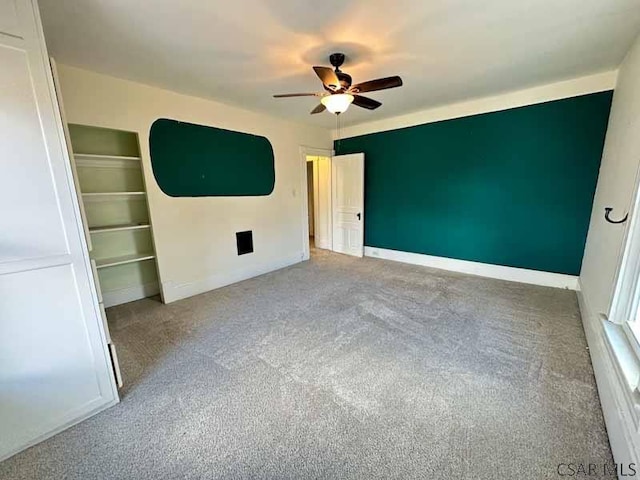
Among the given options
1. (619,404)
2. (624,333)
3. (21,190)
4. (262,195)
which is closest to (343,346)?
(619,404)

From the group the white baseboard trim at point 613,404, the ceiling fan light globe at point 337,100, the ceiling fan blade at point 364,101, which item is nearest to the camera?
the white baseboard trim at point 613,404

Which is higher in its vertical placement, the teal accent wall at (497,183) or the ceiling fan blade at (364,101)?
the ceiling fan blade at (364,101)

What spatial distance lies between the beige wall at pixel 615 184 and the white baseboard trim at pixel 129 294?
460 centimetres

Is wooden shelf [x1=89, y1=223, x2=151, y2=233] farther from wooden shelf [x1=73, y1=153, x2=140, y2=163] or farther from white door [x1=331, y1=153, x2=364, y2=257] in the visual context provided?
white door [x1=331, y1=153, x2=364, y2=257]

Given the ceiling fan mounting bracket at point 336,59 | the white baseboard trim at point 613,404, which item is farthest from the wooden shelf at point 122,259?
the white baseboard trim at point 613,404

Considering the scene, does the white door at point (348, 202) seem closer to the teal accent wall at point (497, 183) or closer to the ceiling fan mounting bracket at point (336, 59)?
the teal accent wall at point (497, 183)

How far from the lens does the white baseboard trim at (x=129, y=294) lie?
319 centimetres

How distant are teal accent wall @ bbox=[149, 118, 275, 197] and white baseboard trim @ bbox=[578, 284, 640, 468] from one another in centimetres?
402

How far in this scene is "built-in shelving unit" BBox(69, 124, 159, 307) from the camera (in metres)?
2.92

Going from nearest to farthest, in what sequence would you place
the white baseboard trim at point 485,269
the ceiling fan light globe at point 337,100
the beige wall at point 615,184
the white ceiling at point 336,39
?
the white ceiling at point 336,39
the beige wall at point 615,184
the ceiling fan light globe at point 337,100
the white baseboard trim at point 485,269

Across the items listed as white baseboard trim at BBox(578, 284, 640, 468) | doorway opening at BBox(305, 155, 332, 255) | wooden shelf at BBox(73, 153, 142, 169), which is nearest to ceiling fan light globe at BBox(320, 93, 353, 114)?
wooden shelf at BBox(73, 153, 142, 169)

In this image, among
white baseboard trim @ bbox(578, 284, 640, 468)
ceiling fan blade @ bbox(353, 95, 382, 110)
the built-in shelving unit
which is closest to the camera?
white baseboard trim @ bbox(578, 284, 640, 468)

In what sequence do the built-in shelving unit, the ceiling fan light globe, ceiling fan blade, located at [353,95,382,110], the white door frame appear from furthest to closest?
the white door frame → the built-in shelving unit → ceiling fan blade, located at [353,95,382,110] → the ceiling fan light globe

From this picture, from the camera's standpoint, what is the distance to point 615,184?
2.31 meters
